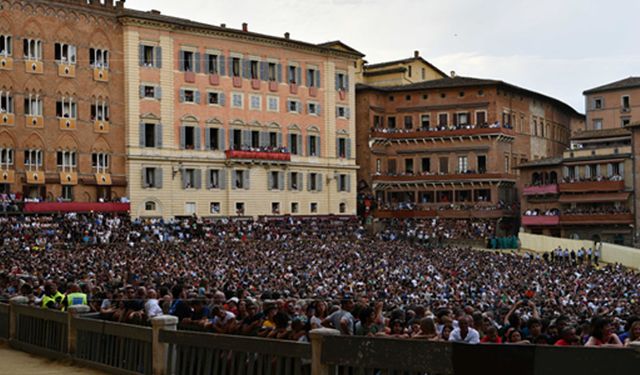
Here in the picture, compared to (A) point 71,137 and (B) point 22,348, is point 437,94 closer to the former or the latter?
(A) point 71,137

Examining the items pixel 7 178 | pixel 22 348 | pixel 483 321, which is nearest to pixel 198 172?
pixel 7 178

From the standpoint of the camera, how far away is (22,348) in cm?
1723

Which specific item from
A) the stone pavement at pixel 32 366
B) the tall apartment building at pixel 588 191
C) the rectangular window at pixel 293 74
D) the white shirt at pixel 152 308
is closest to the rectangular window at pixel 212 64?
the rectangular window at pixel 293 74

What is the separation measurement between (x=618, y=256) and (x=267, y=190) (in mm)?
26241

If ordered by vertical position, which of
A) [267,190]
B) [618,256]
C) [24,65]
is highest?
[24,65]

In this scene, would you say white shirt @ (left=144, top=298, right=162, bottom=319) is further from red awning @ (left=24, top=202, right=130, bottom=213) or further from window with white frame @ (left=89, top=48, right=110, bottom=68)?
window with white frame @ (left=89, top=48, right=110, bottom=68)

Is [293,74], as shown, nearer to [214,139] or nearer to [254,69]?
[254,69]

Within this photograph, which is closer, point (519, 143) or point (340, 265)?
point (340, 265)

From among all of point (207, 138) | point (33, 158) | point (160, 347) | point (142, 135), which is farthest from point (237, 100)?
point (160, 347)

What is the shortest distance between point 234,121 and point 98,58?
11857 millimetres

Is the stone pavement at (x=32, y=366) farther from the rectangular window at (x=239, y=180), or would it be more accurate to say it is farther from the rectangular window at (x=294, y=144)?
the rectangular window at (x=294, y=144)

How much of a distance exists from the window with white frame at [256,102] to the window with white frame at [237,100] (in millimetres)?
989

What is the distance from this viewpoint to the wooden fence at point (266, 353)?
8594 mm

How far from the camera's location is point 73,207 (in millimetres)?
54406
